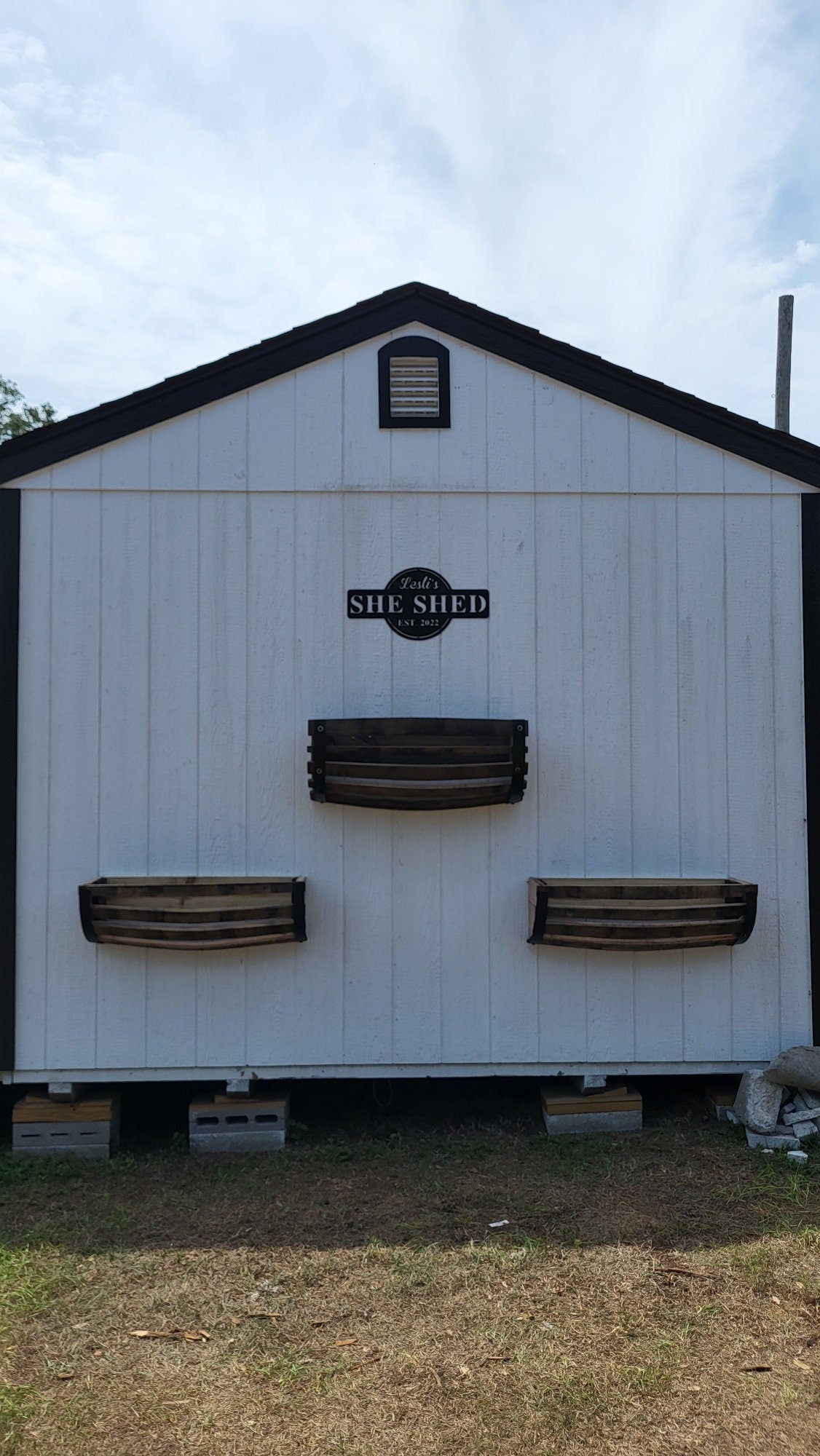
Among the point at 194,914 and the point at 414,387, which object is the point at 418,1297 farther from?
the point at 414,387

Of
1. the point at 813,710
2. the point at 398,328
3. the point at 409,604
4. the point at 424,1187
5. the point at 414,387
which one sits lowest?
the point at 424,1187

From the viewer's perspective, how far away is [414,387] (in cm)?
446

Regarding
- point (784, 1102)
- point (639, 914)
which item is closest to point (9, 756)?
point (639, 914)

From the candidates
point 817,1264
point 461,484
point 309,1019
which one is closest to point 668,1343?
point 817,1264

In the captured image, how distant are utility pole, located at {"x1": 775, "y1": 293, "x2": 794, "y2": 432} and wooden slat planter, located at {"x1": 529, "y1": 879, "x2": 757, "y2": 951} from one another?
24.9 feet

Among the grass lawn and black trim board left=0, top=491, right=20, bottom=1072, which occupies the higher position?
black trim board left=0, top=491, right=20, bottom=1072

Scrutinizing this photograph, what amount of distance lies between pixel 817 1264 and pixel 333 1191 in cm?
190

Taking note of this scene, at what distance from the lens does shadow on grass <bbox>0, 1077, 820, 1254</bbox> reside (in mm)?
3488

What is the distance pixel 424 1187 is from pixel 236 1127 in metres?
0.99

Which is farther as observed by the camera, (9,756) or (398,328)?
(398,328)

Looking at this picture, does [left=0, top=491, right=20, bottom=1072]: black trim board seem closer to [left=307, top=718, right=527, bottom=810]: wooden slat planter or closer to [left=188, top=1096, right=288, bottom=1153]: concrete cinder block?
[left=188, top=1096, right=288, bottom=1153]: concrete cinder block

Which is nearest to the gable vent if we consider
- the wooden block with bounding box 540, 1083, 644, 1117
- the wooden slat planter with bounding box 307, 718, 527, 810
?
the wooden slat planter with bounding box 307, 718, 527, 810

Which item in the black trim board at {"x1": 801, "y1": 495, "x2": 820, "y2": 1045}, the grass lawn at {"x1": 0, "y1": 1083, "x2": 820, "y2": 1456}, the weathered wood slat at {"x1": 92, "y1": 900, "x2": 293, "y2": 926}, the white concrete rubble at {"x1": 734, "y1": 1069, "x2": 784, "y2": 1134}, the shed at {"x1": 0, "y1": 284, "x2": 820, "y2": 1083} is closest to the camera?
the grass lawn at {"x1": 0, "y1": 1083, "x2": 820, "y2": 1456}

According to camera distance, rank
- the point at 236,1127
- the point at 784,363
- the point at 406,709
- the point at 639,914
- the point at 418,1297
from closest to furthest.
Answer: the point at 418,1297, the point at 639,914, the point at 236,1127, the point at 406,709, the point at 784,363
